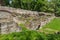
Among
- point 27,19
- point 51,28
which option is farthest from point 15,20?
point 51,28

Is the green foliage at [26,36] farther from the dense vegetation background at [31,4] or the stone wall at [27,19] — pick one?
the dense vegetation background at [31,4]

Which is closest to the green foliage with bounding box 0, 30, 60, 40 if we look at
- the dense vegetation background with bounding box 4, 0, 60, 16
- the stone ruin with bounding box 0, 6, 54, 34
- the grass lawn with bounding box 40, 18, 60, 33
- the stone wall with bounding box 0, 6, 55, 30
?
the stone ruin with bounding box 0, 6, 54, 34

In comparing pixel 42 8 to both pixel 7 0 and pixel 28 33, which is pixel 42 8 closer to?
pixel 7 0

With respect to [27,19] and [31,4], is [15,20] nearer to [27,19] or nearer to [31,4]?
[27,19]

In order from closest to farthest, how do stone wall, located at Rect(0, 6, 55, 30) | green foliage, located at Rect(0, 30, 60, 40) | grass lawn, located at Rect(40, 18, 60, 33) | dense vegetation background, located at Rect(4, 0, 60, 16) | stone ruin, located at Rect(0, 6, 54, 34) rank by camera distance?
green foliage, located at Rect(0, 30, 60, 40), stone ruin, located at Rect(0, 6, 54, 34), grass lawn, located at Rect(40, 18, 60, 33), stone wall, located at Rect(0, 6, 55, 30), dense vegetation background, located at Rect(4, 0, 60, 16)

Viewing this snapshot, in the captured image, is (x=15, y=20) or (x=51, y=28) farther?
(x=51, y=28)

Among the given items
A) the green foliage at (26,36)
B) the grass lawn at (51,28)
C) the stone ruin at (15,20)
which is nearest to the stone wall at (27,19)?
the stone ruin at (15,20)

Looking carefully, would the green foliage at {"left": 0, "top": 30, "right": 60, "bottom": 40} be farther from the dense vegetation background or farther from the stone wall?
the dense vegetation background

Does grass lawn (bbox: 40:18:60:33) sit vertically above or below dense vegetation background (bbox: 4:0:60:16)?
above

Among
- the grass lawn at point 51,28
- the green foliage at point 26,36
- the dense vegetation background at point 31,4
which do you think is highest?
the green foliage at point 26,36

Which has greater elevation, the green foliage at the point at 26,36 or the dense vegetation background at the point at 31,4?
the green foliage at the point at 26,36

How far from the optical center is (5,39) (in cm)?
980

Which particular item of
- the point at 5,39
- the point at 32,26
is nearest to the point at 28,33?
the point at 5,39

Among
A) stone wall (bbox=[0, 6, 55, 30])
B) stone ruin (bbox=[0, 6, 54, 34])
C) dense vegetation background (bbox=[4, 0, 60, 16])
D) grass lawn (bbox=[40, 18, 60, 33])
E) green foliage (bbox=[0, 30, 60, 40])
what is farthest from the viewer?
dense vegetation background (bbox=[4, 0, 60, 16])
